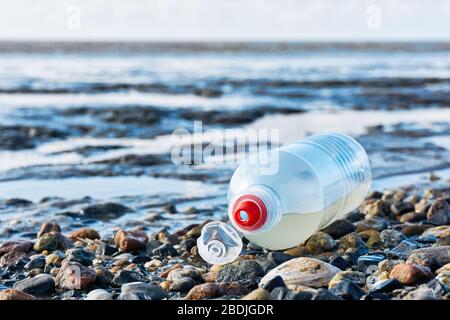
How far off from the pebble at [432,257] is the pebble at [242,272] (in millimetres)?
801

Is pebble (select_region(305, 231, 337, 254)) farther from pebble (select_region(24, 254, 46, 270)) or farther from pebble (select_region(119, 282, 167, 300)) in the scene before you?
pebble (select_region(24, 254, 46, 270))

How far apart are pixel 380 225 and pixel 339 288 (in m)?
1.95

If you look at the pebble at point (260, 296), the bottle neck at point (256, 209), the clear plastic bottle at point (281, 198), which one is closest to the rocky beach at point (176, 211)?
the pebble at point (260, 296)

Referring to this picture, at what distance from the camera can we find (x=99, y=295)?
135 inches

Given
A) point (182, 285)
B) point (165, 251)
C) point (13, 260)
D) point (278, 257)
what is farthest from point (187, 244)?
point (13, 260)

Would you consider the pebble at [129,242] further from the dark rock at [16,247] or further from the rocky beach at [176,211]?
the dark rock at [16,247]

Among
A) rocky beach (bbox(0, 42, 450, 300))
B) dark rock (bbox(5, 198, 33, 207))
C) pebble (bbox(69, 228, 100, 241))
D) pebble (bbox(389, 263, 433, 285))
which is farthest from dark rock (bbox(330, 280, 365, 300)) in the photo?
dark rock (bbox(5, 198, 33, 207))

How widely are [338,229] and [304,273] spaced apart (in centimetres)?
118

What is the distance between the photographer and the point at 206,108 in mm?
16156

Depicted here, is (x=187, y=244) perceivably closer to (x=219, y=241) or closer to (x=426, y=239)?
(x=219, y=241)

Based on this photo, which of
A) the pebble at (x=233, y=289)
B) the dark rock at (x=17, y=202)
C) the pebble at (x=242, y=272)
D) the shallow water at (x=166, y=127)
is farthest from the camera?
the shallow water at (x=166, y=127)

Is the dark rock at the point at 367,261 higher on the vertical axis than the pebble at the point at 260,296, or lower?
lower

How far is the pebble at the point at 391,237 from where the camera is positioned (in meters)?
4.48
